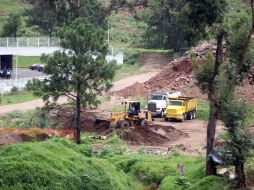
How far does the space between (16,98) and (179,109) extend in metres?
17.8

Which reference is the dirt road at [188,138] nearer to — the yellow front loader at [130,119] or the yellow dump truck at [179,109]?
the yellow dump truck at [179,109]

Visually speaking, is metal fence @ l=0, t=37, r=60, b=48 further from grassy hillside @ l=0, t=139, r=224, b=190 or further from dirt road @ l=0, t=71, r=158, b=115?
grassy hillside @ l=0, t=139, r=224, b=190

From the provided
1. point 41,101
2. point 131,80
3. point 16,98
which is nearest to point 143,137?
point 41,101

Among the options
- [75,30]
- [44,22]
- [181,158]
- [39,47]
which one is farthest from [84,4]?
[181,158]

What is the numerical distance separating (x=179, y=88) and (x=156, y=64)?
74.1 feet

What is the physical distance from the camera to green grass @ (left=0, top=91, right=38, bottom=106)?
6106 cm

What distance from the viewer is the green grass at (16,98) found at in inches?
2404

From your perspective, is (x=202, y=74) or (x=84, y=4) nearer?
(x=202, y=74)

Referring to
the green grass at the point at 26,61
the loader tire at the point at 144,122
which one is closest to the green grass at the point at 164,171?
the loader tire at the point at 144,122

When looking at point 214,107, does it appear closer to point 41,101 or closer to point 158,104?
point 158,104

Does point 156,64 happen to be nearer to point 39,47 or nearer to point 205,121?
point 39,47

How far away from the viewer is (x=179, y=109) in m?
52.5

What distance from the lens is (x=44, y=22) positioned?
96125 mm

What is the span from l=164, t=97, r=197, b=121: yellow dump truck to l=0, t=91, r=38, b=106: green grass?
15048 mm
